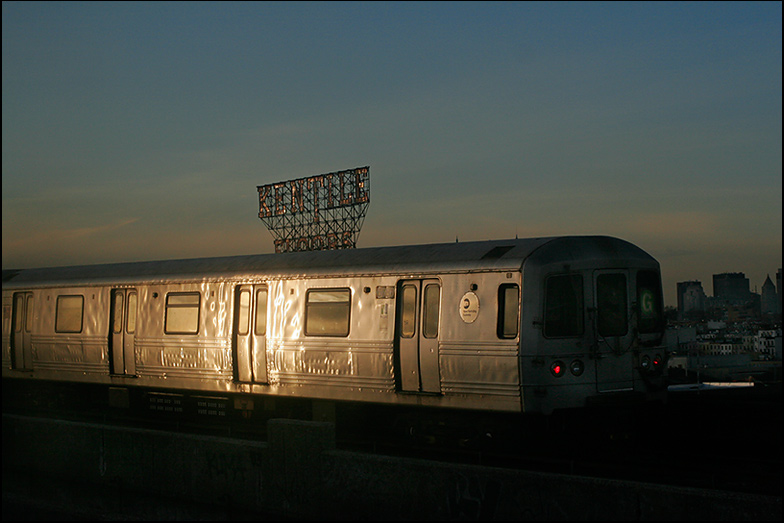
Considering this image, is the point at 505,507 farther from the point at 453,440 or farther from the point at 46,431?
the point at 46,431

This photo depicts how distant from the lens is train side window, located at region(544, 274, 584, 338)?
1166 centimetres

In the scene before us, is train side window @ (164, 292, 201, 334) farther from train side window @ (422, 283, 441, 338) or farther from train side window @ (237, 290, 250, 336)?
train side window @ (422, 283, 441, 338)

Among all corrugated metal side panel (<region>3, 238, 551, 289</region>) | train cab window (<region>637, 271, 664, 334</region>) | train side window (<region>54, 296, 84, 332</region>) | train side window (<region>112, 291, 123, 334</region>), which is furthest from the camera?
train side window (<region>54, 296, 84, 332</region>)

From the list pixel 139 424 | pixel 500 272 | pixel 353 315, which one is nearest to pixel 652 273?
pixel 500 272

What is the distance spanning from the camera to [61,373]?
18.6m

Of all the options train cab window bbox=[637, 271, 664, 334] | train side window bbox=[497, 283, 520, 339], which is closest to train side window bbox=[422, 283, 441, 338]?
train side window bbox=[497, 283, 520, 339]

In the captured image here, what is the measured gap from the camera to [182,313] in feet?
53.3

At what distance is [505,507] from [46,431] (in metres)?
6.97

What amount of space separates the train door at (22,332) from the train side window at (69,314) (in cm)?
111

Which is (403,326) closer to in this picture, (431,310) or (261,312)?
(431,310)

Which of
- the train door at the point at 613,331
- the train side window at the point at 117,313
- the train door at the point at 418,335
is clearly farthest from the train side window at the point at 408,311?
the train side window at the point at 117,313

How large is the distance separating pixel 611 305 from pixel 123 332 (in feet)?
32.8

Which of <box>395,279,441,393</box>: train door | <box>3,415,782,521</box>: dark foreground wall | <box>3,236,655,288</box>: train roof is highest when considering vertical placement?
<box>3,236,655,288</box>: train roof

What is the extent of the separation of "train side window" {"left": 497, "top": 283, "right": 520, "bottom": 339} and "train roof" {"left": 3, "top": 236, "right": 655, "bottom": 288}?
30 centimetres
